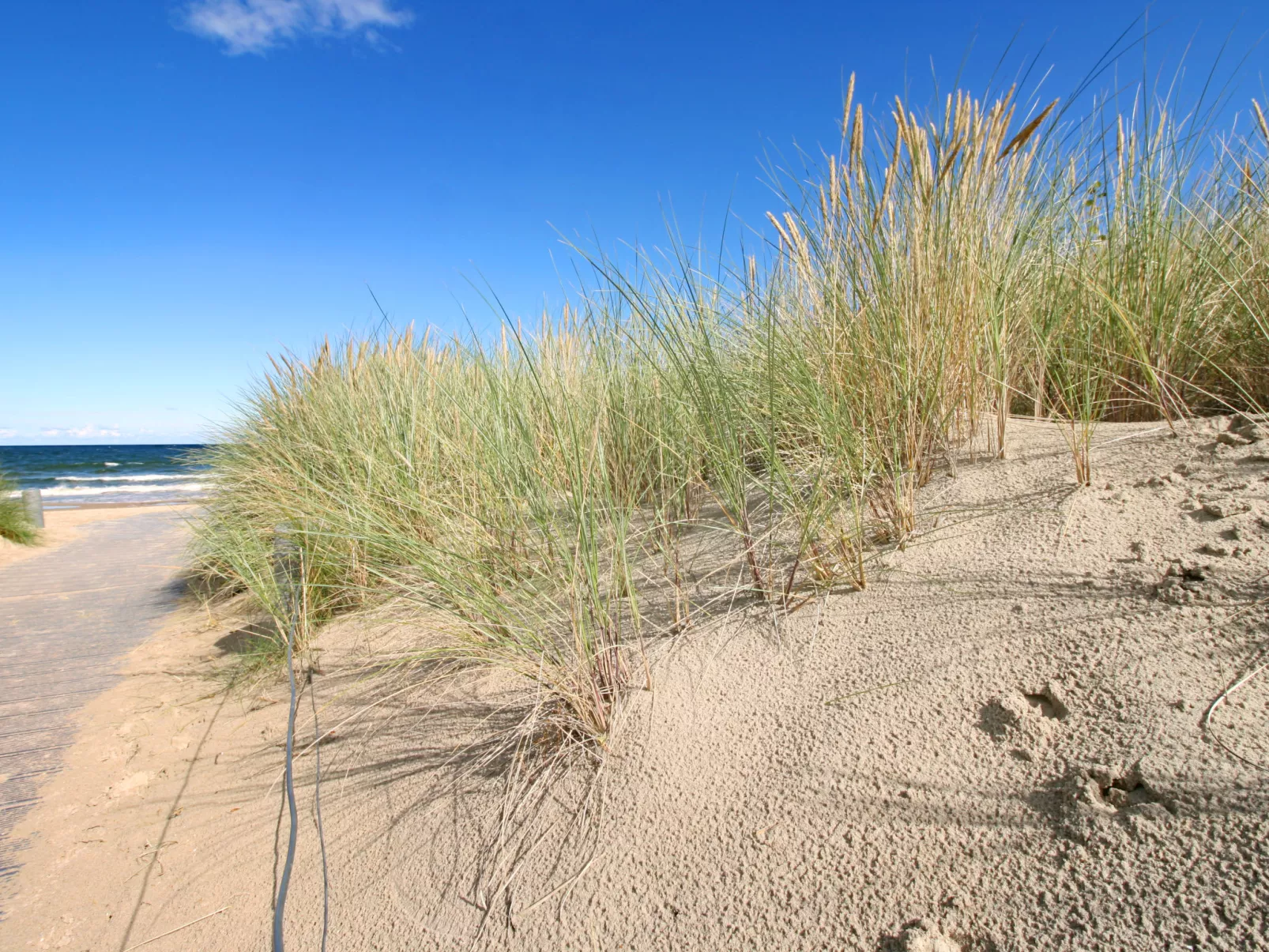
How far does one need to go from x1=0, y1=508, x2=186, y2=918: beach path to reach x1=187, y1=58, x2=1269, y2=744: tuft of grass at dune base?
129 centimetres

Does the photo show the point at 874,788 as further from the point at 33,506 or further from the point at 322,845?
the point at 33,506

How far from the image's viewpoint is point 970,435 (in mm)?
Answer: 2023

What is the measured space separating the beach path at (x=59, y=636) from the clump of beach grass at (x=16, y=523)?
57 cm

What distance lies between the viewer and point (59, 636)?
3.72 meters

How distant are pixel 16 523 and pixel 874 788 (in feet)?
28.5

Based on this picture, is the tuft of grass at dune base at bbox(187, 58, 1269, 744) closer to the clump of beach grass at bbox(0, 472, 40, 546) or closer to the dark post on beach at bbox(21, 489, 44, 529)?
the clump of beach grass at bbox(0, 472, 40, 546)

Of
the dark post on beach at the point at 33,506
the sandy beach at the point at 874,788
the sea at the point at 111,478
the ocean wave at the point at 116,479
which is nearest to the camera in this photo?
the sandy beach at the point at 874,788

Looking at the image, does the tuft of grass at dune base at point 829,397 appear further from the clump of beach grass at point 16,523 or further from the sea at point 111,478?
the clump of beach grass at point 16,523

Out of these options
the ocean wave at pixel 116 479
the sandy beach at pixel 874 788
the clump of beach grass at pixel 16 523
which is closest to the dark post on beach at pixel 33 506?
the clump of beach grass at pixel 16 523

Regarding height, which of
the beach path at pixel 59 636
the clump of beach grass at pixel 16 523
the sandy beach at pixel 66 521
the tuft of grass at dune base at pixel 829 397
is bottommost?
the beach path at pixel 59 636

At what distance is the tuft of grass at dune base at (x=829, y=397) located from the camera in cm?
165

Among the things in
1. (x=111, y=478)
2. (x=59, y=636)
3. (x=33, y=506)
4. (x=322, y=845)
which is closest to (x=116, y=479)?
(x=111, y=478)

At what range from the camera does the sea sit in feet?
18.4

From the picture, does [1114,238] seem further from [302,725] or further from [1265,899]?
[302,725]
